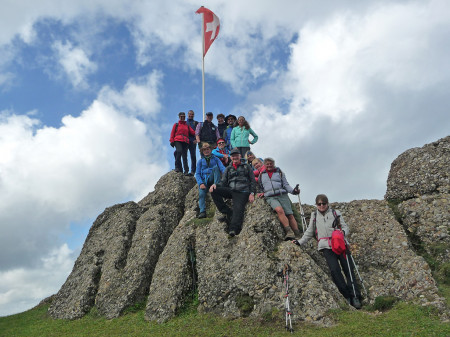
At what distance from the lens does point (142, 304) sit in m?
16.7

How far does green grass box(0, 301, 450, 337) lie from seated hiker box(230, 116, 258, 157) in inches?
436

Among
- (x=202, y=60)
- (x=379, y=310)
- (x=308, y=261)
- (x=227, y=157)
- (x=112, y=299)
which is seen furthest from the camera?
(x=202, y=60)

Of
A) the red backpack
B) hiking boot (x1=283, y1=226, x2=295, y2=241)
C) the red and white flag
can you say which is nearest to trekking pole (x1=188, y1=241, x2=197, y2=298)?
hiking boot (x1=283, y1=226, x2=295, y2=241)

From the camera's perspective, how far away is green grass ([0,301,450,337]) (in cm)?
1017

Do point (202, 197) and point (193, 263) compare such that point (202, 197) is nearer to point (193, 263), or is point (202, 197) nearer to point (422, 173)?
point (193, 263)

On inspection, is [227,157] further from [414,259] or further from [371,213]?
[414,259]

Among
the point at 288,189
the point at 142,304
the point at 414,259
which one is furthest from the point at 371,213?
the point at 142,304

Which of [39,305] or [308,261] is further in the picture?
[39,305]

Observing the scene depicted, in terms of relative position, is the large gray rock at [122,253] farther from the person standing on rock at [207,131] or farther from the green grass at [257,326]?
the person standing on rock at [207,131]

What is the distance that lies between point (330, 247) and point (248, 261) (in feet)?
11.6

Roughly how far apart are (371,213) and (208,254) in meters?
8.82

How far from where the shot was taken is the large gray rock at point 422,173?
17.9 metres

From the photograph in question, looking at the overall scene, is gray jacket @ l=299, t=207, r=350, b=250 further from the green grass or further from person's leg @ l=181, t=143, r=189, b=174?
person's leg @ l=181, t=143, r=189, b=174

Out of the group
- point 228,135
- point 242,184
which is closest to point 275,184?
point 242,184
